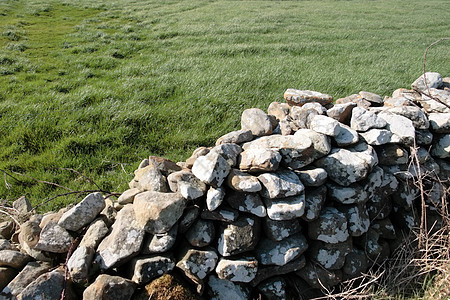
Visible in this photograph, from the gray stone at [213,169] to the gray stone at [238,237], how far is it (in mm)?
374

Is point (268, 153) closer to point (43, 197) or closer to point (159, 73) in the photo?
point (43, 197)

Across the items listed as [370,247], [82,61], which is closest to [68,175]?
[370,247]

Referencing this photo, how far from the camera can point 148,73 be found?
25.8 ft

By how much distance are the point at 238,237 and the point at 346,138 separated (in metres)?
1.46

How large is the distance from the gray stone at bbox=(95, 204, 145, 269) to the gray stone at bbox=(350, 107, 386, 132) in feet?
7.72

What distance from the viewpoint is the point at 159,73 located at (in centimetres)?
786

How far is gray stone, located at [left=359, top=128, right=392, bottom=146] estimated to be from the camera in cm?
324

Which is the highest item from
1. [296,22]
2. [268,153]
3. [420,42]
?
[268,153]

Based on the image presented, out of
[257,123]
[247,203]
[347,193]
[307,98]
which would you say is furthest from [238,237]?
[307,98]

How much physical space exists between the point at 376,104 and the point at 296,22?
41.9 ft

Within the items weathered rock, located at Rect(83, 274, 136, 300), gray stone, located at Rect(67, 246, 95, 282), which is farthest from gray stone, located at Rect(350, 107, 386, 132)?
gray stone, located at Rect(67, 246, 95, 282)

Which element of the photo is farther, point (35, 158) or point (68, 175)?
point (35, 158)

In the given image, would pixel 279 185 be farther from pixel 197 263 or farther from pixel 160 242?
pixel 160 242

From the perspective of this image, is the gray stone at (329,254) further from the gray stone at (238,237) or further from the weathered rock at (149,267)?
the weathered rock at (149,267)
